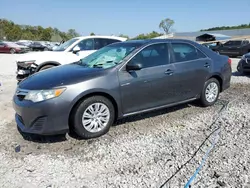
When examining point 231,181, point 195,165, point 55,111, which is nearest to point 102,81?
point 55,111

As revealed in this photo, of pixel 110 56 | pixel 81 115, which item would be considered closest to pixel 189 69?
pixel 110 56

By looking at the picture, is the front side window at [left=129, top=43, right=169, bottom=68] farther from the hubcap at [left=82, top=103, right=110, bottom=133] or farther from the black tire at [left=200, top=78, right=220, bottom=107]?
the black tire at [left=200, top=78, right=220, bottom=107]

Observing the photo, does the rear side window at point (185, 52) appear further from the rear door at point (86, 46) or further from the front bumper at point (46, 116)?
the rear door at point (86, 46)

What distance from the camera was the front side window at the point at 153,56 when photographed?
404 centimetres

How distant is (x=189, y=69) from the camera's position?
4543 millimetres

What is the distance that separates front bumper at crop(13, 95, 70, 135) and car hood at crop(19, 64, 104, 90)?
267 mm

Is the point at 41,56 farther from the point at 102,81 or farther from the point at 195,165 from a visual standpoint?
the point at 195,165

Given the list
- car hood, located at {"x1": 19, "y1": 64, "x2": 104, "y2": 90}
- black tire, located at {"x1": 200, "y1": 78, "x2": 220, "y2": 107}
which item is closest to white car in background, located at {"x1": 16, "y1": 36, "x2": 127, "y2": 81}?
car hood, located at {"x1": 19, "y1": 64, "x2": 104, "y2": 90}

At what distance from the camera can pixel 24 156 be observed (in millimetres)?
3162

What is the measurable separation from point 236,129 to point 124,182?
Result: 7.67ft

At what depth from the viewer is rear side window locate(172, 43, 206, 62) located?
4504 millimetres

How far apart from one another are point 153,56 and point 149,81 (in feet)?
1.70

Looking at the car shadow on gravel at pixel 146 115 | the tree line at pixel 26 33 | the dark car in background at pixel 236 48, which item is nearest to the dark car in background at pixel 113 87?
the car shadow on gravel at pixel 146 115

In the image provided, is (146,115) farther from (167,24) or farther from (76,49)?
(167,24)
